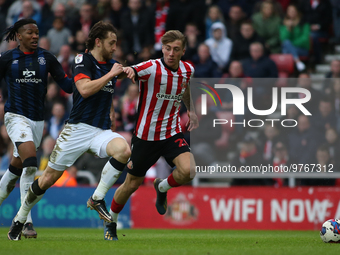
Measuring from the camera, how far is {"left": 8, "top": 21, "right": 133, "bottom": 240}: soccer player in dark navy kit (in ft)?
22.4

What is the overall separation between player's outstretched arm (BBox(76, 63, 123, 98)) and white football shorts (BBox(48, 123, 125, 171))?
0.53m

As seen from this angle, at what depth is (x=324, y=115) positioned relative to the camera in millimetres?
11648

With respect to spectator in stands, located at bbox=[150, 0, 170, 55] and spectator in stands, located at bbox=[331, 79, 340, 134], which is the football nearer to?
spectator in stands, located at bbox=[331, 79, 340, 134]

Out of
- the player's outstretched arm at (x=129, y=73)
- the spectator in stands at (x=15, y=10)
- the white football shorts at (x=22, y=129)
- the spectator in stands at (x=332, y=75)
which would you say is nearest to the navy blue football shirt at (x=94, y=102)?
the player's outstretched arm at (x=129, y=73)

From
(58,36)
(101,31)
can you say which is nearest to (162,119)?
(101,31)

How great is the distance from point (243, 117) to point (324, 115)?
1657 mm

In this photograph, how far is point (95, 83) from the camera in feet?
21.7

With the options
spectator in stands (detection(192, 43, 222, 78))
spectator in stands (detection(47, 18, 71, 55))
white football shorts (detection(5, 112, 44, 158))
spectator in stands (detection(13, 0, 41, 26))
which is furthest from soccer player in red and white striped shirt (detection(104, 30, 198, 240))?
spectator in stands (detection(13, 0, 41, 26))

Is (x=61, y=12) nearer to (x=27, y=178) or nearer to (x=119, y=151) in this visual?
(x=27, y=178)

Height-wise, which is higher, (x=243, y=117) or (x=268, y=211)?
(x=243, y=117)

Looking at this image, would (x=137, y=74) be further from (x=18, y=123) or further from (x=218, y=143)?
(x=218, y=143)

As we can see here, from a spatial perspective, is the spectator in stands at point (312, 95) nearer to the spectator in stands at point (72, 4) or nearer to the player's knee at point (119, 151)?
the player's knee at point (119, 151)

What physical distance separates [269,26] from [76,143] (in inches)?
338

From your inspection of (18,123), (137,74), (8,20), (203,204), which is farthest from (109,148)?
(8,20)
